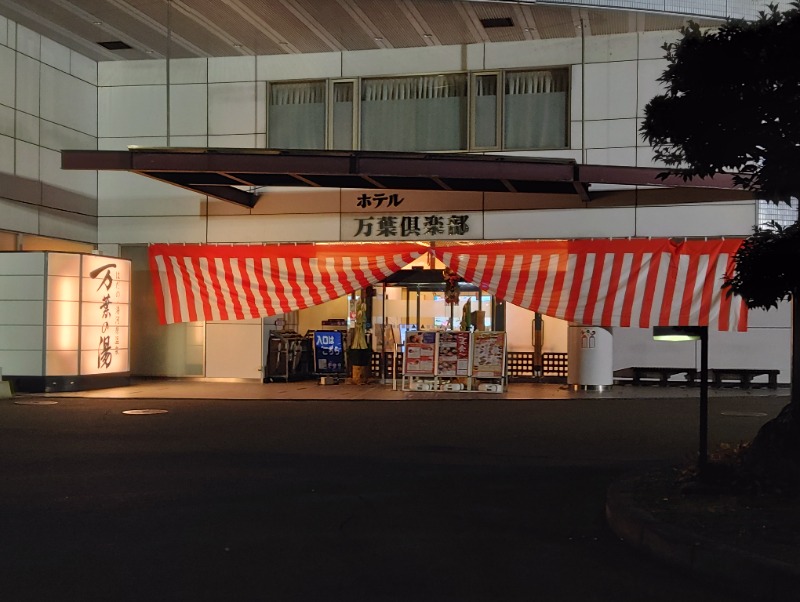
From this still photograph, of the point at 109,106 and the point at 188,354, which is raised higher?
the point at 109,106

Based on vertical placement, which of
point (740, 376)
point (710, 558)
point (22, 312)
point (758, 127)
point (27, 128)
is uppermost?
point (27, 128)

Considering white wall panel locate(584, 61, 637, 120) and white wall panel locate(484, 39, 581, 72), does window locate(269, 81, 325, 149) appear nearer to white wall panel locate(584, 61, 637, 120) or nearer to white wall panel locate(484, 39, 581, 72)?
white wall panel locate(484, 39, 581, 72)

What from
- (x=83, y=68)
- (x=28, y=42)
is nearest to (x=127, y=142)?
(x=83, y=68)

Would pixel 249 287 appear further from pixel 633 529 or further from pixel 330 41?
pixel 633 529

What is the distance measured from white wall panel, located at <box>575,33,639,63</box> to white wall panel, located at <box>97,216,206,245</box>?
930 centimetres

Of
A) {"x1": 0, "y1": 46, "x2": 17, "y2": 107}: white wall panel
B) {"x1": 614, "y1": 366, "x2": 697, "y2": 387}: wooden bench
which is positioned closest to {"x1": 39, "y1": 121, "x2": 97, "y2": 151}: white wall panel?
{"x1": 0, "y1": 46, "x2": 17, "y2": 107}: white wall panel

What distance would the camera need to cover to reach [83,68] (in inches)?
833

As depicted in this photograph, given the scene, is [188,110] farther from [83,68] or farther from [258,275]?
[258,275]

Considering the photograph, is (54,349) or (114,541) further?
(54,349)

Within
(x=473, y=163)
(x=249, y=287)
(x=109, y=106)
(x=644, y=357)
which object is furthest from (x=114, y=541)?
(x=109, y=106)

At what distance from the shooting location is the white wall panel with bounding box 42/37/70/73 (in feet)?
65.0

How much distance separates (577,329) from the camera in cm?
1895

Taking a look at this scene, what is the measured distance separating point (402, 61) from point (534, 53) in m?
2.89

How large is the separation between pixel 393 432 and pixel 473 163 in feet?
19.7
